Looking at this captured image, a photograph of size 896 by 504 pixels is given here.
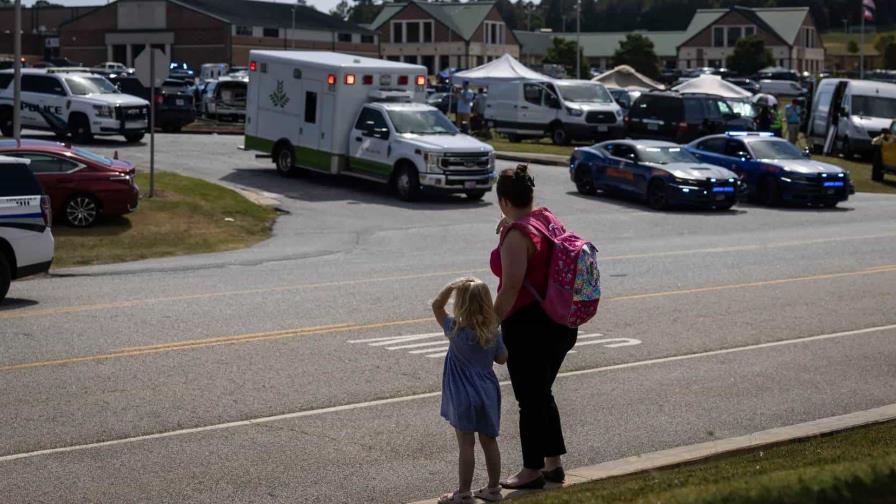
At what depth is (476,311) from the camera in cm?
708

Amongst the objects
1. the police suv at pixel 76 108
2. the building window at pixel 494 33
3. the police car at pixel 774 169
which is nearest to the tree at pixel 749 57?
the building window at pixel 494 33

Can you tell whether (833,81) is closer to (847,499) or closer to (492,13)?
(847,499)

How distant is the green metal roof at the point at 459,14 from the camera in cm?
12514

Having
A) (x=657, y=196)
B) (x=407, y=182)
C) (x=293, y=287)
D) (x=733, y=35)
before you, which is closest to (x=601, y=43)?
(x=733, y=35)

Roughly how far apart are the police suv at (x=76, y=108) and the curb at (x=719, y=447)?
97.9ft

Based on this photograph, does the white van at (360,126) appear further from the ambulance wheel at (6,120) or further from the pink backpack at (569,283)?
the pink backpack at (569,283)

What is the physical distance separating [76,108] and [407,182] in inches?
481

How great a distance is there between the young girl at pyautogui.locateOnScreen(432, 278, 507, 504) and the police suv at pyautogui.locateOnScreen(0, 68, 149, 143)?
30.9 metres

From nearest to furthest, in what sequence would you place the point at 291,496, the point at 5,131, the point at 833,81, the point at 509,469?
the point at 291,496, the point at 509,469, the point at 5,131, the point at 833,81

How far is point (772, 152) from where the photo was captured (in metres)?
31.3

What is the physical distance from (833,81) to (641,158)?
16.3 meters

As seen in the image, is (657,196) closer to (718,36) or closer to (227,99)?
(227,99)

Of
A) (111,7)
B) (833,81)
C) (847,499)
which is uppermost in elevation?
(111,7)

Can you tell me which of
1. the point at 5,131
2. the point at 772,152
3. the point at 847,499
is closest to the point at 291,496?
the point at 847,499
